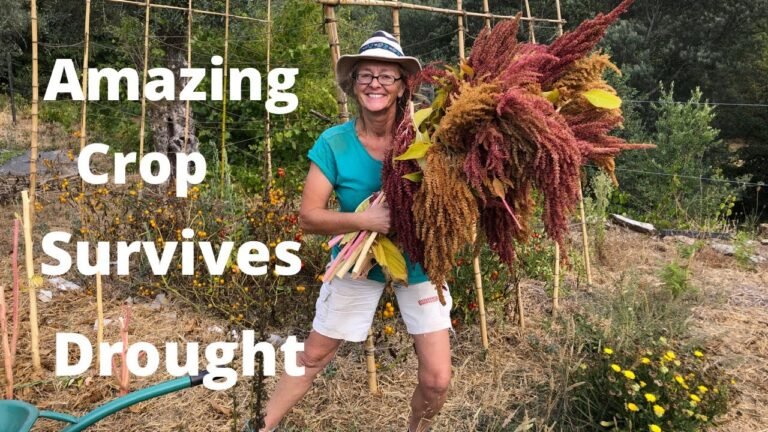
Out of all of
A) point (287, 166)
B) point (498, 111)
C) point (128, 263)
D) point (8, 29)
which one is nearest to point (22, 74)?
point (8, 29)

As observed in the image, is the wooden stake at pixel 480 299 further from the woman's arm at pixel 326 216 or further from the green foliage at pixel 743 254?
the green foliage at pixel 743 254

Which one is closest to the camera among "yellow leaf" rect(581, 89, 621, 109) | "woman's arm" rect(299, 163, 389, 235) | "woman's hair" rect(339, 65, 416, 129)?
"yellow leaf" rect(581, 89, 621, 109)

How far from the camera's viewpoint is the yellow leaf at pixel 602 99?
1652 millimetres

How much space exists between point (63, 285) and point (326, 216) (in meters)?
3.02

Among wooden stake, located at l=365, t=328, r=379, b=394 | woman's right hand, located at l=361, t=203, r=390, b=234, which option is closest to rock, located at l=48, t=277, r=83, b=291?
wooden stake, located at l=365, t=328, r=379, b=394

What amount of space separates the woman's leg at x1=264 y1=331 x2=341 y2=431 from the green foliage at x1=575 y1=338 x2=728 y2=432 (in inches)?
45.3

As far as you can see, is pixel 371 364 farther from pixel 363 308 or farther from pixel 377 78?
pixel 377 78

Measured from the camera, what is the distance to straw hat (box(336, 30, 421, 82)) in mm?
1990

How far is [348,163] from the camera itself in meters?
2.08

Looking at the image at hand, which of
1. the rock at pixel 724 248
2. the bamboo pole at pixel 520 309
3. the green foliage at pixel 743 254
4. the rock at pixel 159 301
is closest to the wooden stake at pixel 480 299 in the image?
the bamboo pole at pixel 520 309

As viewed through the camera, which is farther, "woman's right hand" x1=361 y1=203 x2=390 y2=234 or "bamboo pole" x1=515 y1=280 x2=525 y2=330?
"bamboo pole" x1=515 y1=280 x2=525 y2=330

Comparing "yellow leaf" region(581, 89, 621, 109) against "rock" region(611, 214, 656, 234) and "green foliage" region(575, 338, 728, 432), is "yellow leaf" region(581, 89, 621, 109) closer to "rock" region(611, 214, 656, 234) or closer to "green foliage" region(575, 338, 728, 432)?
"green foliage" region(575, 338, 728, 432)

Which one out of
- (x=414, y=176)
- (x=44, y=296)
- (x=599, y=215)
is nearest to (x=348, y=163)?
(x=414, y=176)

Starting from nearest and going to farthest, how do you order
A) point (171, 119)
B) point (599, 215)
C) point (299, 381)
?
point (299, 381)
point (599, 215)
point (171, 119)
